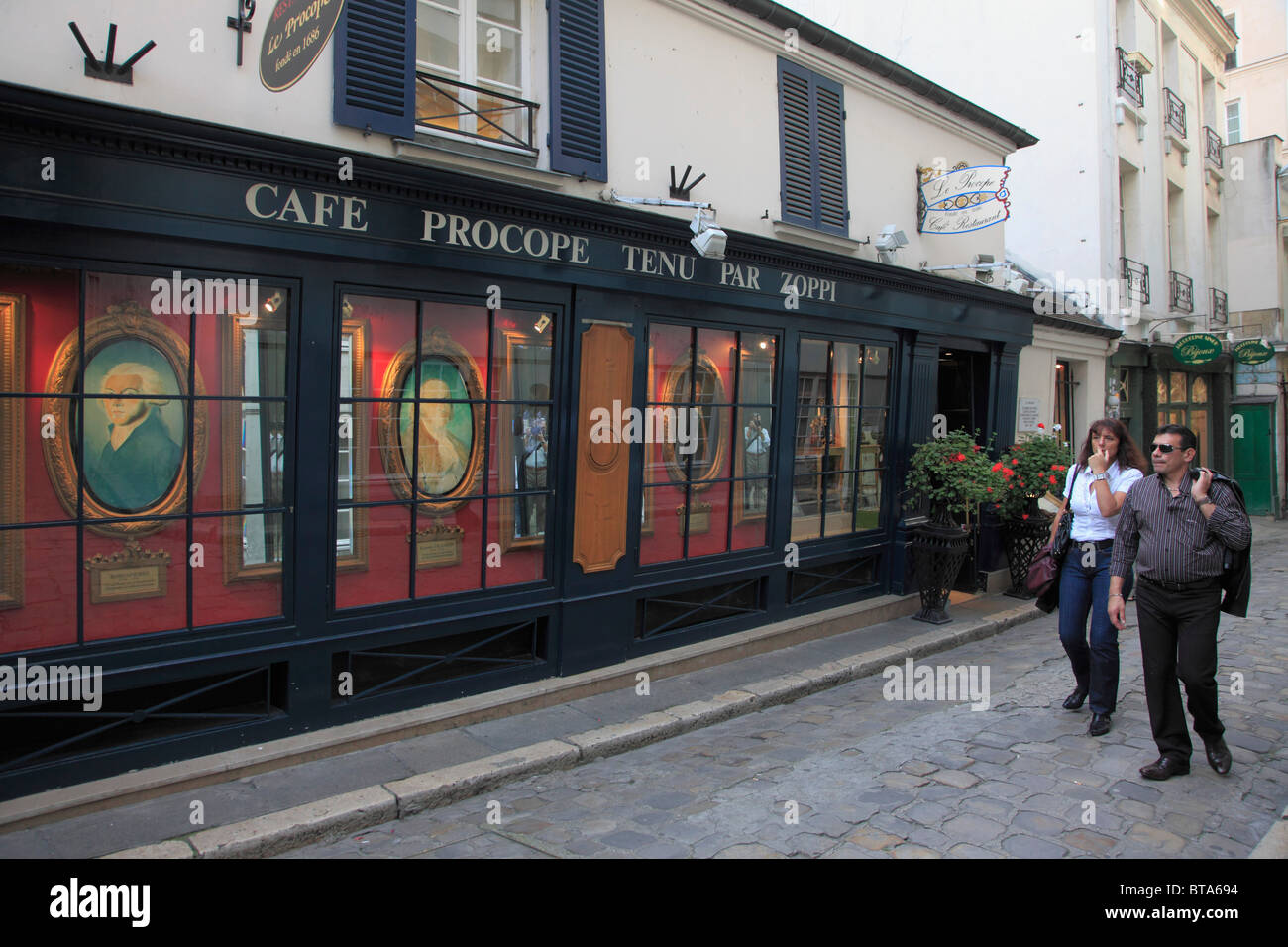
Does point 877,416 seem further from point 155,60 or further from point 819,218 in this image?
point 155,60

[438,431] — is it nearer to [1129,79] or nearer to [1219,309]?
[1129,79]

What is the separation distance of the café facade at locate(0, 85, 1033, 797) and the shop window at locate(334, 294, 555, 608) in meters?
0.02

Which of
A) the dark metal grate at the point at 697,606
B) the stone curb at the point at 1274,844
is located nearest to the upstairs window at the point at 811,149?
the dark metal grate at the point at 697,606

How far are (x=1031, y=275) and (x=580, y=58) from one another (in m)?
9.72

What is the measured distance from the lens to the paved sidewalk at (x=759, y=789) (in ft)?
13.3

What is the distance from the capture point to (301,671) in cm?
496

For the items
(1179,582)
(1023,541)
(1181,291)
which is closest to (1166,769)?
(1179,582)

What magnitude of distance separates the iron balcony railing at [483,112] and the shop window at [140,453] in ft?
5.34

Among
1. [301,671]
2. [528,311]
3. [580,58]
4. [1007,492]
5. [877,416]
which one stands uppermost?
[580,58]

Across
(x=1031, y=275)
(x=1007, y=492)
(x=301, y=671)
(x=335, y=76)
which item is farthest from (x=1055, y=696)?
(x=1031, y=275)

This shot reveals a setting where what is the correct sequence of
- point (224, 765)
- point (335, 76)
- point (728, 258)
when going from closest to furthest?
point (224, 765) → point (335, 76) → point (728, 258)

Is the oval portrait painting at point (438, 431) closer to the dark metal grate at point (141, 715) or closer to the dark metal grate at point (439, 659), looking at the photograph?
the dark metal grate at point (439, 659)


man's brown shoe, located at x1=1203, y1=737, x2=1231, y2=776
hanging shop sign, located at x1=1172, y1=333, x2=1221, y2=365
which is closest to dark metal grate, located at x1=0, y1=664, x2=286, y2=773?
man's brown shoe, located at x1=1203, y1=737, x2=1231, y2=776

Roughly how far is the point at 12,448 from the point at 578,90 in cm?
416
